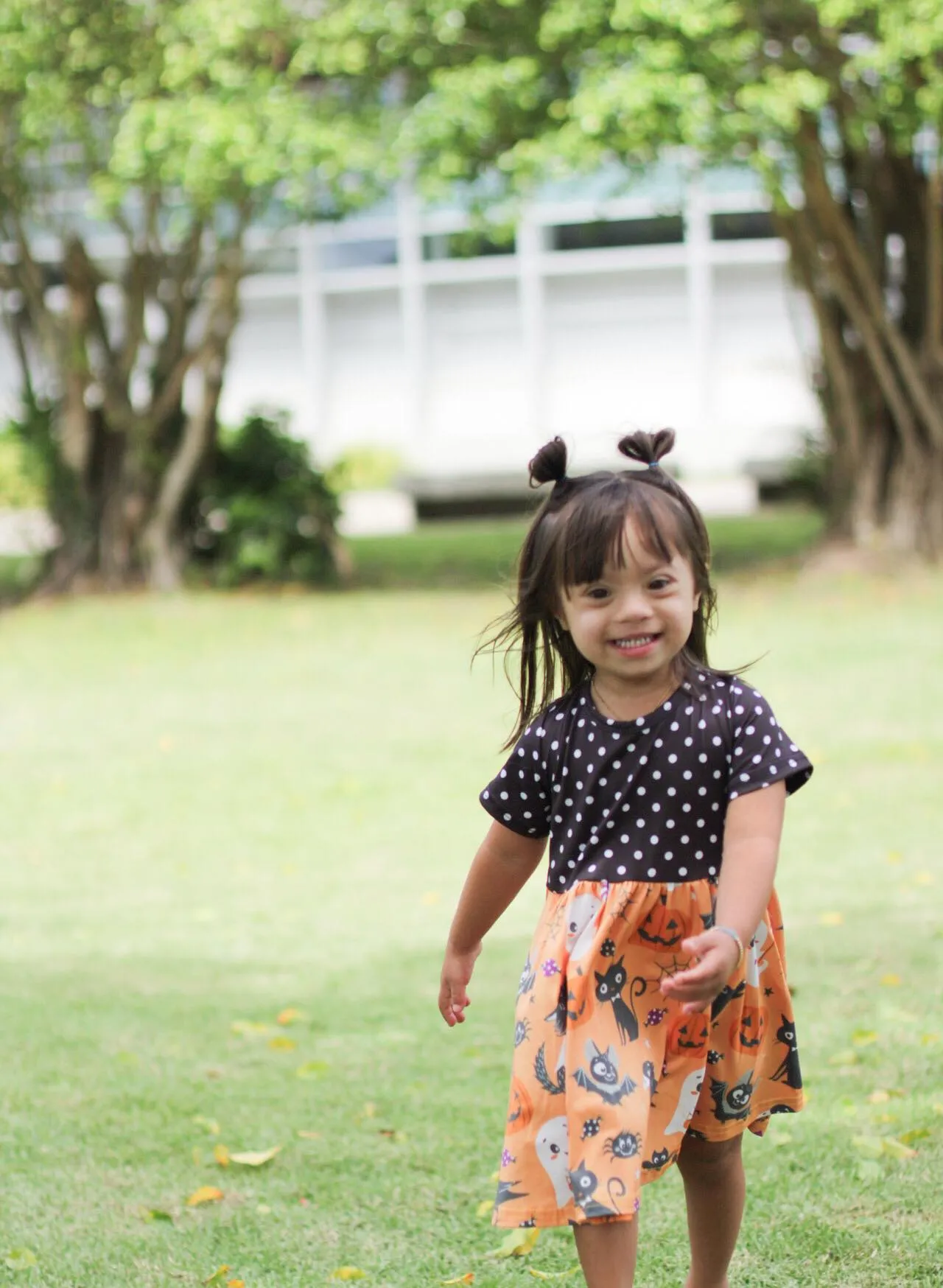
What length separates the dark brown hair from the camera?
276 cm

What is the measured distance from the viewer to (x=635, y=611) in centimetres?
273

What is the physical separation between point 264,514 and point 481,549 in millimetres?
3694

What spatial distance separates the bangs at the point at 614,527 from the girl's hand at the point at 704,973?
59 cm

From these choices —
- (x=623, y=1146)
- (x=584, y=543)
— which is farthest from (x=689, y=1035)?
(x=584, y=543)

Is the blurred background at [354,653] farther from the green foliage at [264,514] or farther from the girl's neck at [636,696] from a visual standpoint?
the girl's neck at [636,696]

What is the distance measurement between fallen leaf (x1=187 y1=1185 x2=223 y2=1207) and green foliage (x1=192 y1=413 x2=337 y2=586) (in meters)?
13.5

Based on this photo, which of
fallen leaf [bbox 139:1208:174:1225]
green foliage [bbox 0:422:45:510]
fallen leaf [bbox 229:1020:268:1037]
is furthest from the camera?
green foliage [bbox 0:422:45:510]

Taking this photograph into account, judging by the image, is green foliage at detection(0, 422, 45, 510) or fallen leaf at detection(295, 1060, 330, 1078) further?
green foliage at detection(0, 422, 45, 510)

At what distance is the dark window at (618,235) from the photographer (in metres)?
33.1

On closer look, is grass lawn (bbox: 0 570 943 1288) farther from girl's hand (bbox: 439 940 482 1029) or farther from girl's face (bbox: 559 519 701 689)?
girl's face (bbox: 559 519 701 689)

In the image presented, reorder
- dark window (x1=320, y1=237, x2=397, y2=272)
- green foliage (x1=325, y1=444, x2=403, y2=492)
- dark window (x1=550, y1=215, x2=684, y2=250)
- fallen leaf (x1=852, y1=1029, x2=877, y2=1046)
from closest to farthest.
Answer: fallen leaf (x1=852, y1=1029, x2=877, y2=1046) → green foliage (x1=325, y1=444, x2=403, y2=492) → dark window (x1=550, y1=215, x2=684, y2=250) → dark window (x1=320, y1=237, x2=397, y2=272)

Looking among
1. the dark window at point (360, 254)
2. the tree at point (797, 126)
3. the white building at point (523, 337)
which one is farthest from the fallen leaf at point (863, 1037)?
the dark window at point (360, 254)

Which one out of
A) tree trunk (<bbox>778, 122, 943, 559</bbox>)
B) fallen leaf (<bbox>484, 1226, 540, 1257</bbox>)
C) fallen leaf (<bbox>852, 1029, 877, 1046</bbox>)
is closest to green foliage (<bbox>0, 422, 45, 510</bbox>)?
tree trunk (<bbox>778, 122, 943, 559</bbox>)

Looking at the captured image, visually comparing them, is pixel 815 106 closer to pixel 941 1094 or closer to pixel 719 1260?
pixel 941 1094
